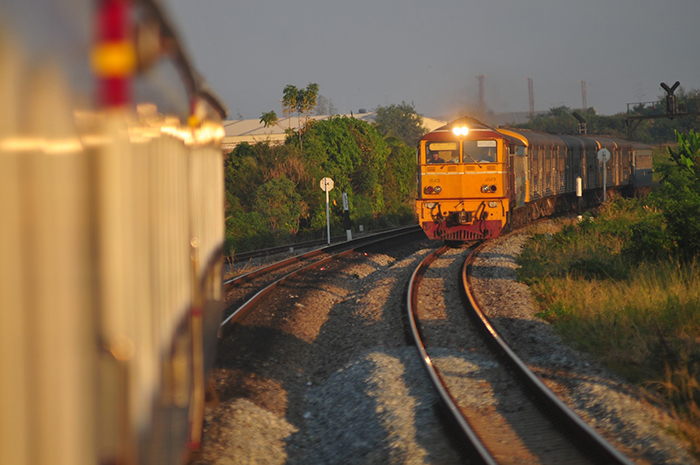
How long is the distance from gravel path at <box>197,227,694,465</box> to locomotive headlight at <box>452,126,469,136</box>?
→ 696cm

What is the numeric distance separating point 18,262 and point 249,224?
A: 32268mm

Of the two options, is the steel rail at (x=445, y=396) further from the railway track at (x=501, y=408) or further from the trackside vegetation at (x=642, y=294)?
the trackside vegetation at (x=642, y=294)

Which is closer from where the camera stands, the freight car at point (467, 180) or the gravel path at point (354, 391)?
the gravel path at point (354, 391)

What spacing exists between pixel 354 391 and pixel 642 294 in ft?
16.2

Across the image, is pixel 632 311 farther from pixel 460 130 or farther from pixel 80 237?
pixel 460 130

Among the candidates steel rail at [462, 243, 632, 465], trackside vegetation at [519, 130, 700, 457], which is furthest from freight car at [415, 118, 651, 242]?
steel rail at [462, 243, 632, 465]

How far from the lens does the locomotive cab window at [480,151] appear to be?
18.8 metres

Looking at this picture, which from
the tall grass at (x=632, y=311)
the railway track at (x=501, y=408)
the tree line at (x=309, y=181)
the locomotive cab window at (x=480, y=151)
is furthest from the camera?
the tree line at (x=309, y=181)

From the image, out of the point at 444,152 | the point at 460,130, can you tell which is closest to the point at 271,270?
the point at 444,152

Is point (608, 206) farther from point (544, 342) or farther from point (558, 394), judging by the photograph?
point (558, 394)

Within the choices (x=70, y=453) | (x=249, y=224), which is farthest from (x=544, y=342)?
(x=249, y=224)

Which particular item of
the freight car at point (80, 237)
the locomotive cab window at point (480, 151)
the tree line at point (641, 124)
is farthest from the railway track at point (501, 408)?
the tree line at point (641, 124)

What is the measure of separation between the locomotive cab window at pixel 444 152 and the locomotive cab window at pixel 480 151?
0.86 ft

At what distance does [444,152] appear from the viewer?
63.1ft
